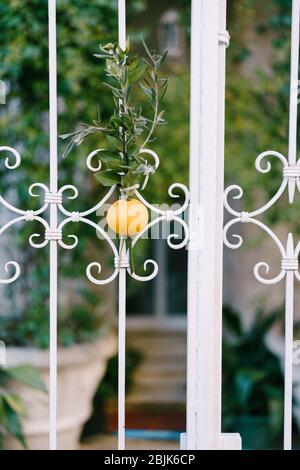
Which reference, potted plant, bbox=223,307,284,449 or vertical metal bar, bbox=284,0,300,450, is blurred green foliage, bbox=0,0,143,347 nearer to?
potted plant, bbox=223,307,284,449

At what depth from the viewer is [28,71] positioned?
3.19 metres

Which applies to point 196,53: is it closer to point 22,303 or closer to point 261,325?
point 22,303

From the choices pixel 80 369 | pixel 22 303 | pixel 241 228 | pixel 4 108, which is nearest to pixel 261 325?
pixel 241 228

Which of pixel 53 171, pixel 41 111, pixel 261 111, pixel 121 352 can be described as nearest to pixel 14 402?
pixel 41 111

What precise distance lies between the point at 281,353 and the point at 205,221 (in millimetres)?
2572

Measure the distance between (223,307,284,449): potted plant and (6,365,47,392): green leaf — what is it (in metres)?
1.43

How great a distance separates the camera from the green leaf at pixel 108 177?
1.51 m

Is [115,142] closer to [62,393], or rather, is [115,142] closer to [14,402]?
[14,402]

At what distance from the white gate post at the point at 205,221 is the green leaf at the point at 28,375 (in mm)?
1591

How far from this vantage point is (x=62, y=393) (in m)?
3.49

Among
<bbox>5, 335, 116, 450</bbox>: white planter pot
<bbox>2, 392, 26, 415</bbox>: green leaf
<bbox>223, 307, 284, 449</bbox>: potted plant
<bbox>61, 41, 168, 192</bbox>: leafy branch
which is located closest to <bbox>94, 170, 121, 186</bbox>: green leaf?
<bbox>61, 41, 168, 192</bbox>: leafy branch

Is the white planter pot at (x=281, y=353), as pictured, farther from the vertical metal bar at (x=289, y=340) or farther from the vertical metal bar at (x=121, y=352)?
the vertical metal bar at (x=121, y=352)

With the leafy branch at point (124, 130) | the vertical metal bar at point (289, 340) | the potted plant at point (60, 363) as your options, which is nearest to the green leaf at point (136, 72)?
the leafy branch at point (124, 130)
